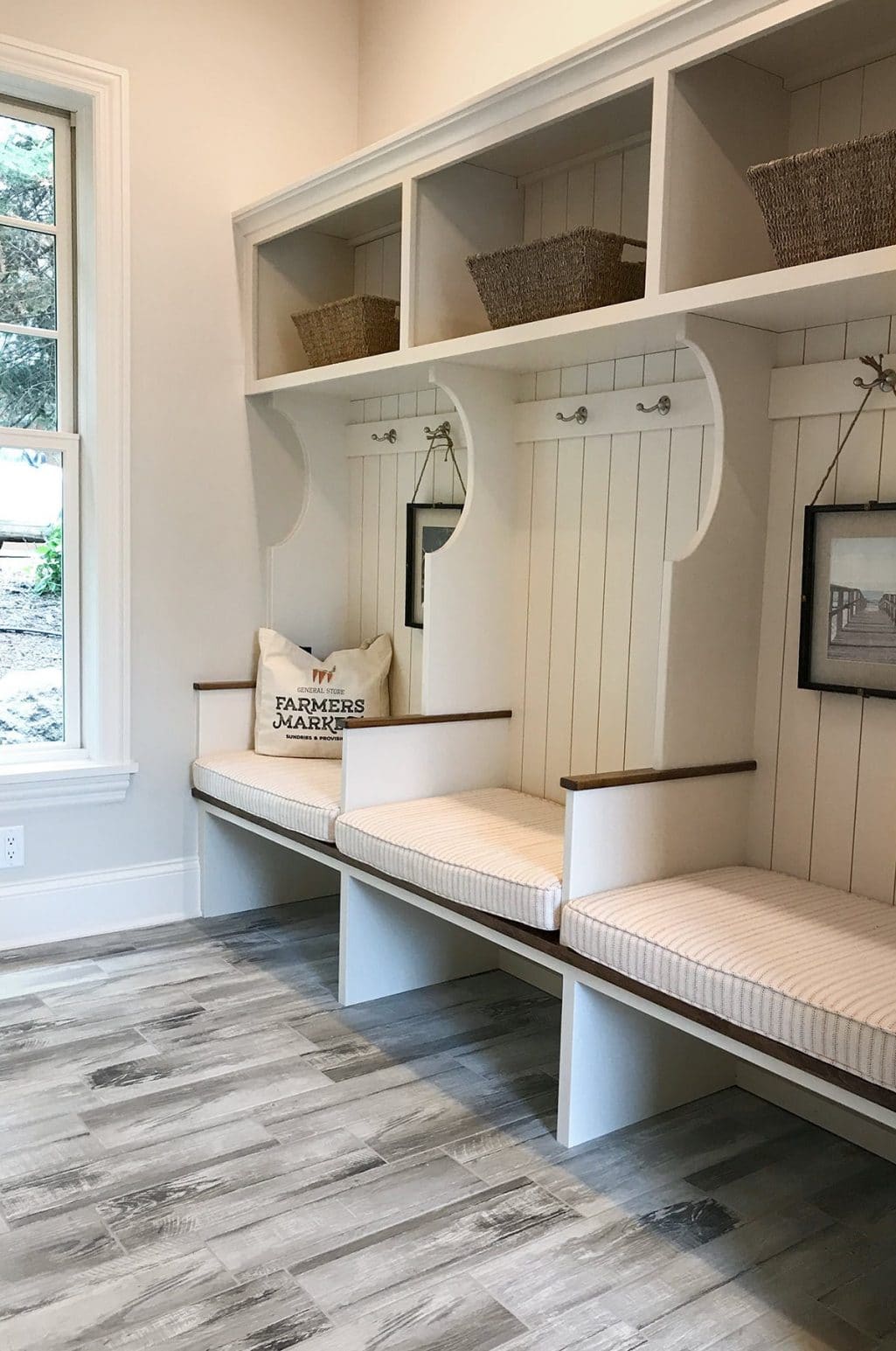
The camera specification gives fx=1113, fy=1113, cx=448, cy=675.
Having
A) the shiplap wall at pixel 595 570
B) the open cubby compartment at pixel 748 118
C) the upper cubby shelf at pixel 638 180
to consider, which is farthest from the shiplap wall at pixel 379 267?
the open cubby compartment at pixel 748 118

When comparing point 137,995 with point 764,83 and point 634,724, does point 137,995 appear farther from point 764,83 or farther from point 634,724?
point 764,83

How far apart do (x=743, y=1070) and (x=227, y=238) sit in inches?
108

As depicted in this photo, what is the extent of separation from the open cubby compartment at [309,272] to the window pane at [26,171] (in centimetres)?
62

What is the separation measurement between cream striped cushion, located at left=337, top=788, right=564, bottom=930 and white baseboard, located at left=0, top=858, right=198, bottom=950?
Result: 0.93 meters

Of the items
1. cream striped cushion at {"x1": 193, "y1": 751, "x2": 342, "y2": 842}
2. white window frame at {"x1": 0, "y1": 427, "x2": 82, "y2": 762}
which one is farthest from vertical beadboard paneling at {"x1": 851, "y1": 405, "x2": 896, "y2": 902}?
white window frame at {"x1": 0, "y1": 427, "x2": 82, "y2": 762}

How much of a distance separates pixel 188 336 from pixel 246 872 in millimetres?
1668

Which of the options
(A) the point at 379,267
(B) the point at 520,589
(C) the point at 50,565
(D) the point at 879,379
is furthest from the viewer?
(A) the point at 379,267

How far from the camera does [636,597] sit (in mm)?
2705

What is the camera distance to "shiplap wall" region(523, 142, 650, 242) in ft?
8.66

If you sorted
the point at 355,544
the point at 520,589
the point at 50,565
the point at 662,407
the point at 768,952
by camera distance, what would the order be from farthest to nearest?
the point at 355,544 → the point at 50,565 → the point at 520,589 → the point at 662,407 → the point at 768,952

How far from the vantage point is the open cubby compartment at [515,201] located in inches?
104

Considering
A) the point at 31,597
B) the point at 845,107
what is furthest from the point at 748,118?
the point at 31,597

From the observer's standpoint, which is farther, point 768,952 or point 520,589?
point 520,589

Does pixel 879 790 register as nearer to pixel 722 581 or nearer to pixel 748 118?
pixel 722 581
